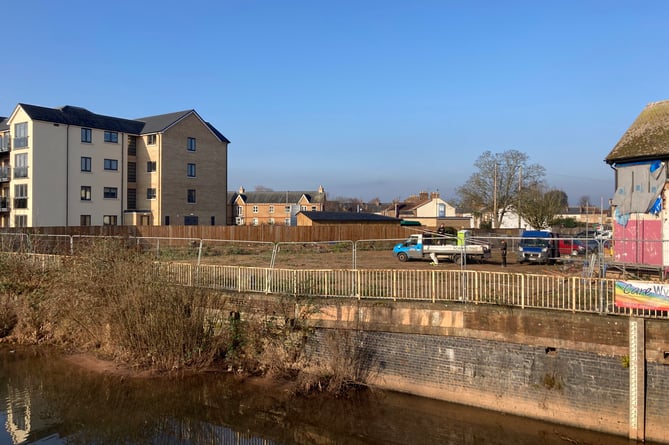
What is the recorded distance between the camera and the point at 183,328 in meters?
15.1

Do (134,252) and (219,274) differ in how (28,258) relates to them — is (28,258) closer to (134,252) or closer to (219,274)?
(134,252)

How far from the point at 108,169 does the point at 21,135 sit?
25.5 ft

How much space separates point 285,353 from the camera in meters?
14.9

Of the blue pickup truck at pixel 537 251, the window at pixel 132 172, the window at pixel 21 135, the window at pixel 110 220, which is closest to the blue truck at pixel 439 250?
the blue pickup truck at pixel 537 251

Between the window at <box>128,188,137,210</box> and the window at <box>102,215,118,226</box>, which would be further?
the window at <box>128,188,137,210</box>

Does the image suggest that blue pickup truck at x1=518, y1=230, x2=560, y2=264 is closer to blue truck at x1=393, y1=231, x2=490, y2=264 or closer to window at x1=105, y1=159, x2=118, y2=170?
blue truck at x1=393, y1=231, x2=490, y2=264

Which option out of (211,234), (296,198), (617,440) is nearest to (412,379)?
(617,440)

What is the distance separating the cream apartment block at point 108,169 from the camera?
153 feet

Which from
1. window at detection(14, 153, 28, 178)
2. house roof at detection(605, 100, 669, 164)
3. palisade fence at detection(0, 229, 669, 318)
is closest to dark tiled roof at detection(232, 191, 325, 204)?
window at detection(14, 153, 28, 178)

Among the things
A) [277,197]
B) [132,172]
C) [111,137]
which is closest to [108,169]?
[132,172]

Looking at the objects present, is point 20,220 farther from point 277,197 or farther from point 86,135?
point 277,197

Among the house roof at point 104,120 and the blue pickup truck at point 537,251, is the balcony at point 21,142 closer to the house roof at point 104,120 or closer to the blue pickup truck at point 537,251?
the house roof at point 104,120

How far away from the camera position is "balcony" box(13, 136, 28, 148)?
46.7m

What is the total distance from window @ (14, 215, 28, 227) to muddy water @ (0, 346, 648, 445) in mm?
36793
